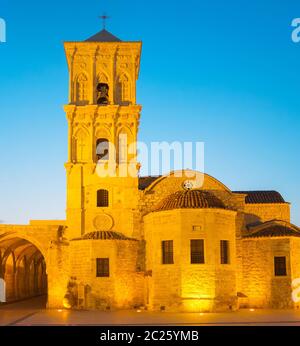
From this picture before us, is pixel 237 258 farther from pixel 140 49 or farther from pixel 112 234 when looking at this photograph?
pixel 140 49

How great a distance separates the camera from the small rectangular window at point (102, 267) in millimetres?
32031

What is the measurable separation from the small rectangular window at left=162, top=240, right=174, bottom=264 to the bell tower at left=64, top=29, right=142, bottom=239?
15.2 ft

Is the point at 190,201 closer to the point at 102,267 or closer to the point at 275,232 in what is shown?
the point at 275,232

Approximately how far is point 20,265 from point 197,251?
22354 mm

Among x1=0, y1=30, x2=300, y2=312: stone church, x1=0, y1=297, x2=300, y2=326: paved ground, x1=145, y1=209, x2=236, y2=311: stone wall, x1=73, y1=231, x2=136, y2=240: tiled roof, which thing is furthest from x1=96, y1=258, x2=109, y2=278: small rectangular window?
x1=0, y1=297, x2=300, y2=326: paved ground

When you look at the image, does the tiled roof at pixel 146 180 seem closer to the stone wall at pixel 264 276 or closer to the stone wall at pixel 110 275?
the stone wall at pixel 110 275

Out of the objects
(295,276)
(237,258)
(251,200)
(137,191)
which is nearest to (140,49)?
(137,191)

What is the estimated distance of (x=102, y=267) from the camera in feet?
105

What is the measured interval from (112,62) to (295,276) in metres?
19.3

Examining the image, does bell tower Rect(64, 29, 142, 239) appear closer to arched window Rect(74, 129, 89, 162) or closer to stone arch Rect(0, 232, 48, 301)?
arched window Rect(74, 129, 89, 162)

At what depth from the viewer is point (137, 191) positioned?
35.8 metres

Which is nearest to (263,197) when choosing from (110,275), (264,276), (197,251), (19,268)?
(264,276)

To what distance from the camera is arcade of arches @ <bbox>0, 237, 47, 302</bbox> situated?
41.1m

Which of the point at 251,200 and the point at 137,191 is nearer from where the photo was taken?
the point at 137,191
